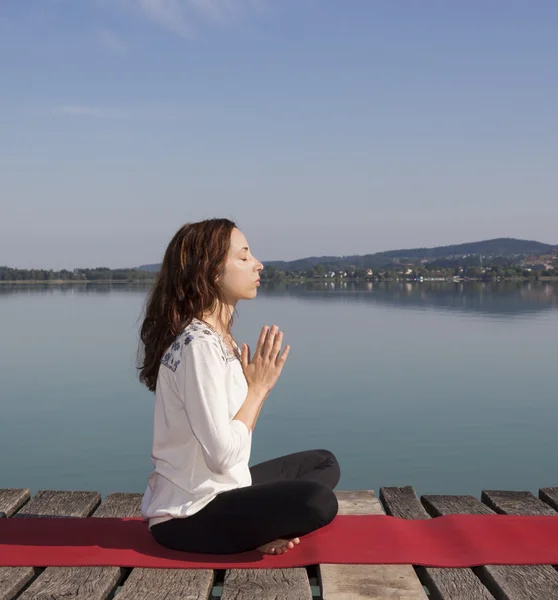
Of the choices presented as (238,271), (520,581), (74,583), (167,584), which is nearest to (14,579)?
(74,583)

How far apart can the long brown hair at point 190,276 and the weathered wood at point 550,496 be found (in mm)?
2461

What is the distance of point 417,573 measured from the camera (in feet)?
11.8

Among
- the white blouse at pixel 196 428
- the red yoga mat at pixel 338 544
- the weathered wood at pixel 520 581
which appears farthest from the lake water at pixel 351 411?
the weathered wood at pixel 520 581

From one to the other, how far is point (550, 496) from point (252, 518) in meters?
2.23

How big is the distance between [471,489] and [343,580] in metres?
5.85

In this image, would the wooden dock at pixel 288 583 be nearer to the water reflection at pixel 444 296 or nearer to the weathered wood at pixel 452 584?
the weathered wood at pixel 452 584

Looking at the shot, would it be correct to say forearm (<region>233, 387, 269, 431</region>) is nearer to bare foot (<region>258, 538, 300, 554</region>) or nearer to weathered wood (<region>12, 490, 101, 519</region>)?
bare foot (<region>258, 538, 300, 554</region>)

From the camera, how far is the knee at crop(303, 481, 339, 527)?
3.51 meters

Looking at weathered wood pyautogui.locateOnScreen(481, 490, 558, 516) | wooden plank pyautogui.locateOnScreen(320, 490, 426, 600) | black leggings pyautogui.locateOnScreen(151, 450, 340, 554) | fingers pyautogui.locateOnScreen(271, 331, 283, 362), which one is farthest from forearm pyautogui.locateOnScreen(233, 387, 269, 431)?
weathered wood pyautogui.locateOnScreen(481, 490, 558, 516)

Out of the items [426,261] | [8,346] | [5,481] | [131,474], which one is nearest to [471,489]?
[131,474]

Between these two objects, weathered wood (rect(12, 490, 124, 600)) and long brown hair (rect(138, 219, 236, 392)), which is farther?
long brown hair (rect(138, 219, 236, 392))

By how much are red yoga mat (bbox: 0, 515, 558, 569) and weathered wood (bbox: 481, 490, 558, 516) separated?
299mm

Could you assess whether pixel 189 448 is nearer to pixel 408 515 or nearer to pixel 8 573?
pixel 8 573

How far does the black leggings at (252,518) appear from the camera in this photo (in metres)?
3.52
